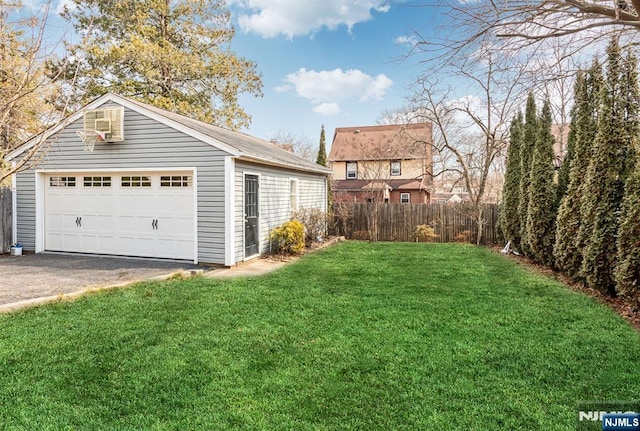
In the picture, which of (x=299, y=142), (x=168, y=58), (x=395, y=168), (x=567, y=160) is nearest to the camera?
(x=567, y=160)

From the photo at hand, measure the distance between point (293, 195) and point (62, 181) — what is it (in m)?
6.24

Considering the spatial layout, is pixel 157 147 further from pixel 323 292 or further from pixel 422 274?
pixel 422 274

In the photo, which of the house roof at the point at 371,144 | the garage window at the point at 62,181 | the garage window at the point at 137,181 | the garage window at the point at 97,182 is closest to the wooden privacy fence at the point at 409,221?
the garage window at the point at 137,181

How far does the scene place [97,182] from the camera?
9273 millimetres

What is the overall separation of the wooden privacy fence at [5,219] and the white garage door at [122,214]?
3.08ft

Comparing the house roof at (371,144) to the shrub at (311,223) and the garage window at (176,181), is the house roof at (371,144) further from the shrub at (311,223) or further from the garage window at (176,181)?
the garage window at (176,181)

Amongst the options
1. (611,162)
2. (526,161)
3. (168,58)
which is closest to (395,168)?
(168,58)

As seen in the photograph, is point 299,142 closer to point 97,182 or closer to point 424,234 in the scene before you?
point 424,234

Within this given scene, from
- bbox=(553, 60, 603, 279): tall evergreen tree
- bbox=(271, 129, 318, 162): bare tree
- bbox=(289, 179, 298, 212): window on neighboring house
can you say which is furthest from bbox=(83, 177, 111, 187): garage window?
bbox=(271, 129, 318, 162): bare tree

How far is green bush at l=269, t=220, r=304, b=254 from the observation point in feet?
33.0

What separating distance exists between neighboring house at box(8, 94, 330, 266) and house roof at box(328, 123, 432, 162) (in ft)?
51.7

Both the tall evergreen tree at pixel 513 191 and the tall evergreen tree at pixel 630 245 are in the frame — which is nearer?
the tall evergreen tree at pixel 630 245

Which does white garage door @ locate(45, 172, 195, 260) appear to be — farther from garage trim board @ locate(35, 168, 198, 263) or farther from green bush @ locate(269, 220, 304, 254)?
green bush @ locate(269, 220, 304, 254)

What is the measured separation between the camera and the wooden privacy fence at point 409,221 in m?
13.9
